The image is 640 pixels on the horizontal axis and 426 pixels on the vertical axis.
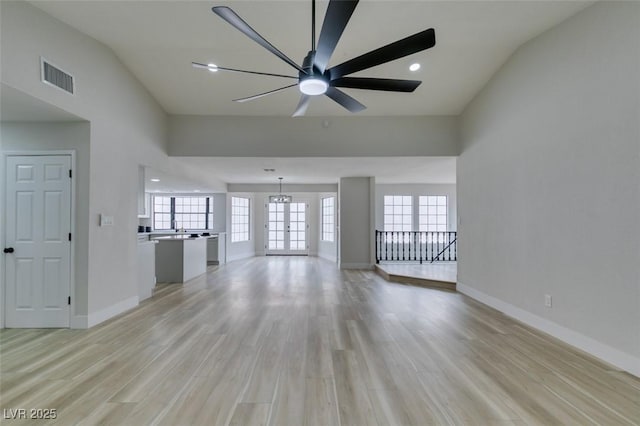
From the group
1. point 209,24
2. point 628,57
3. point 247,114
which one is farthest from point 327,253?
point 628,57

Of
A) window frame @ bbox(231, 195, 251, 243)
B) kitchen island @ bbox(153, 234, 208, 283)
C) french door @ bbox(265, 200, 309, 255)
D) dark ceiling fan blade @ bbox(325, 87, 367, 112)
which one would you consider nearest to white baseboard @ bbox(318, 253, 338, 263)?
french door @ bbox(265, 200, 309, 255)

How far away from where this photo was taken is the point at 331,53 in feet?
7.41

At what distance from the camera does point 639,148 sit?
8.41ft

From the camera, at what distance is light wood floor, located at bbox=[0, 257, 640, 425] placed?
204cm

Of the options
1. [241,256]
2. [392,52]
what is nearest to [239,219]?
[241,256]

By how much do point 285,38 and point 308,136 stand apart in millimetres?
2067

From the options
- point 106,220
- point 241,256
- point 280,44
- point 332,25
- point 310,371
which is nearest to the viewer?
point 332,25

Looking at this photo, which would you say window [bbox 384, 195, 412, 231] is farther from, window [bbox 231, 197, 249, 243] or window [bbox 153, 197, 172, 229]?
window [bbox 153, 197, 172, 229]

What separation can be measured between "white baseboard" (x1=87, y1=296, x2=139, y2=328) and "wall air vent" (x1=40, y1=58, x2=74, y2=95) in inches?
105

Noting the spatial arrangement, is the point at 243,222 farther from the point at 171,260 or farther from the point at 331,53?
the point at 331,53

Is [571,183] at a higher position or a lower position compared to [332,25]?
lower

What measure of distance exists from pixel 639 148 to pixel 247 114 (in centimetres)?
523

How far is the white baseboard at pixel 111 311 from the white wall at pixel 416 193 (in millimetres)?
7507

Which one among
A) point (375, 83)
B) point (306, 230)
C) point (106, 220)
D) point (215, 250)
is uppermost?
point (375, 83)
